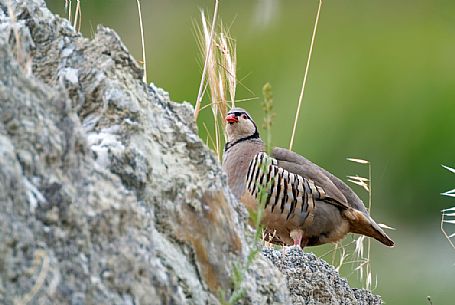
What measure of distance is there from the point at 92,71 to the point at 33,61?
0.50 feet

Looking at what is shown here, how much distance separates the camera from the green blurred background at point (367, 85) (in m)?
9.48

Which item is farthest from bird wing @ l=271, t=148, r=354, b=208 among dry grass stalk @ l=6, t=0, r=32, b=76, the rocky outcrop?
dry grass stalk @ l=6, t=0, r=32, b=76

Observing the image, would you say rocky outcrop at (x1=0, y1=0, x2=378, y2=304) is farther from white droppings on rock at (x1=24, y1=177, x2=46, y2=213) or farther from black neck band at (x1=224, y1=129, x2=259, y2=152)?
black neck band at (x1=224, y1=129, x2=259, y2=152)

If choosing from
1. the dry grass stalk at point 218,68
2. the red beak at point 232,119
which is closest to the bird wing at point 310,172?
the red beak at point 232,119

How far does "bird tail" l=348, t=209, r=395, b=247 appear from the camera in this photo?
5879 mm

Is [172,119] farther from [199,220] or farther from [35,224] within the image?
[35,224]

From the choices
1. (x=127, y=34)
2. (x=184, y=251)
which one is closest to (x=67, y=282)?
(x=184, y=251)

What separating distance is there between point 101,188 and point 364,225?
3.87 m

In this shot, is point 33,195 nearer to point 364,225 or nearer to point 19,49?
point 19,49

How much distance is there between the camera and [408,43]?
14.3 metres

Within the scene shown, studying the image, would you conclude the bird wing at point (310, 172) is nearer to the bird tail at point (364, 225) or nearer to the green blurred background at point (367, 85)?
the bird tail at point (364, 225)

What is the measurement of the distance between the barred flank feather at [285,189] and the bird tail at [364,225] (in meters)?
0.25

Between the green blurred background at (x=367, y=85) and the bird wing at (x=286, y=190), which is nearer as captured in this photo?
the bird wing at (x=286, y=190)

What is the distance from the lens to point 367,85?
13.5 meters
